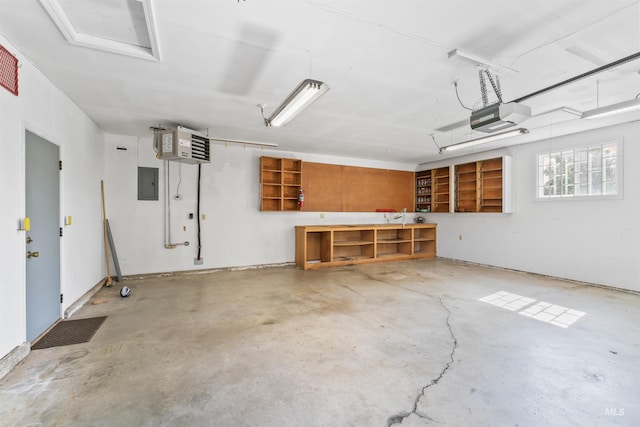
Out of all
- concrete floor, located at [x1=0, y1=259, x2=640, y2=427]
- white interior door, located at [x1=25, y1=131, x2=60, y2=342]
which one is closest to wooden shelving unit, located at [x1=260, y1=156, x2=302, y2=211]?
concrete floor, located at [x1=0, y1=259, x2=640, y2=427]

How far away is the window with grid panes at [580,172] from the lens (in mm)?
4836

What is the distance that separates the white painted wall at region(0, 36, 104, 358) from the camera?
7.47ft

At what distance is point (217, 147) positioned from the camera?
6.01 metres

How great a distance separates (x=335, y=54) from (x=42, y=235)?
3.51 m

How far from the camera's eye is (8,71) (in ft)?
7.59

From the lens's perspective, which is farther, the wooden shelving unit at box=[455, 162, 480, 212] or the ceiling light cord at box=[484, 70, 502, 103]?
the wooden shelving unit at box=[455, 162, 480, 212]

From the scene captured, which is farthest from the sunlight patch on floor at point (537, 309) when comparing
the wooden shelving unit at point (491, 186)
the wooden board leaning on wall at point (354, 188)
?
the wooden board leaning on wall at point (354, 188)

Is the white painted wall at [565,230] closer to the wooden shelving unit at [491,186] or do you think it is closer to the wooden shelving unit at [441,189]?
the wooden shelving unit at [491,186]

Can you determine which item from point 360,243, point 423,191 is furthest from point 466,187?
point 360,243

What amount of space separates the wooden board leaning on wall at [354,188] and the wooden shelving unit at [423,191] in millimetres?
178

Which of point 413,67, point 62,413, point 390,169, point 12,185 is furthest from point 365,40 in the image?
point 390,169

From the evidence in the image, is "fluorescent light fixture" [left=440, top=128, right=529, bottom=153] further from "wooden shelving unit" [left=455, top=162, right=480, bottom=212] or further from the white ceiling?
"wooden shelving unit" [left=455, top=162, right=480, bottom=212]

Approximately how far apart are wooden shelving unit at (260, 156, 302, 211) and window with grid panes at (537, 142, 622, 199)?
5.25 meters

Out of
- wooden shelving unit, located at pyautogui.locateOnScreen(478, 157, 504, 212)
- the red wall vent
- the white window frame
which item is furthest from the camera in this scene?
wooden shelving unit, located at pyautogui.locateOnScreen(478, 157, 504, 212)
